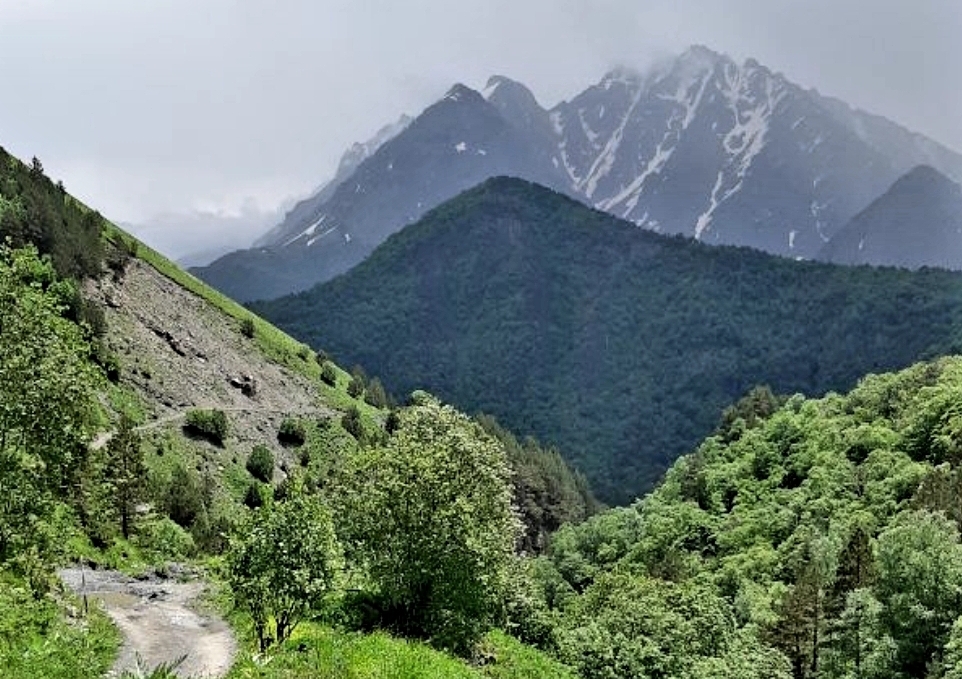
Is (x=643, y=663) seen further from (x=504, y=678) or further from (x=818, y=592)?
(x=818, y=592)

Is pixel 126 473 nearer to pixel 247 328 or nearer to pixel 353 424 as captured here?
pixel 353 424

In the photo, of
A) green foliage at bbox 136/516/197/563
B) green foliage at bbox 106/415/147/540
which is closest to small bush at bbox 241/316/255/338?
green foliage at bbox 136/516/197/563

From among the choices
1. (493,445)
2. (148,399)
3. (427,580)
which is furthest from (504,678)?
(148,399)

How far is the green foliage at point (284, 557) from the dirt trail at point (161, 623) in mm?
3260

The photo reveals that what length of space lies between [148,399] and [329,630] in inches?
3590

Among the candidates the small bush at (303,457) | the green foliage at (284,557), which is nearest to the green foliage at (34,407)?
the green foliage at (284,557)

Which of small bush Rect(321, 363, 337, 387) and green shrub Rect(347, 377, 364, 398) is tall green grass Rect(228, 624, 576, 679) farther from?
green shrub Rect(347, 377, 364, 398)

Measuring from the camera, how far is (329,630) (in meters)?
30.0

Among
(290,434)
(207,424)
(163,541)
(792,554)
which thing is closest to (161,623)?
(163,541)

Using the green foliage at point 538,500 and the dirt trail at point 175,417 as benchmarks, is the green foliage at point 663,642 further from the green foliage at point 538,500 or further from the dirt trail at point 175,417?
the green foliage at point 538,500

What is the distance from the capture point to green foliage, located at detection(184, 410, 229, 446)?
112188mm

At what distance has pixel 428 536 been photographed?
3184cm

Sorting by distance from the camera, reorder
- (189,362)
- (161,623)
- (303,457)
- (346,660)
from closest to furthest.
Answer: (346,660) → (161,623) → (303,457) → (189,362)

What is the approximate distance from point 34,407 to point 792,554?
327 feet
